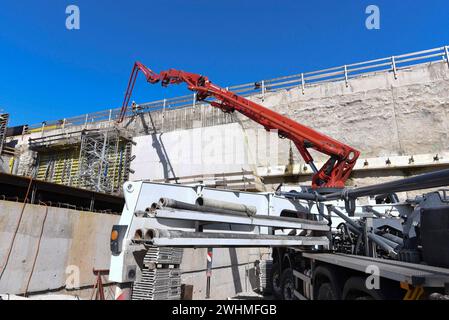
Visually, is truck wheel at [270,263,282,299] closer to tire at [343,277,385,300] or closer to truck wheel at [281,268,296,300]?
truck wheel at [281,268,296,300]

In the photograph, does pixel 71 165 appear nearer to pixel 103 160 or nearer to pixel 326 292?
pixel 103 160

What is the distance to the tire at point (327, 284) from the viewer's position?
4.39 meters

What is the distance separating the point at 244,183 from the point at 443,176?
505 inches

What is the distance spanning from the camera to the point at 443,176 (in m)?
3.99

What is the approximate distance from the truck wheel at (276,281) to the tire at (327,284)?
3167mm

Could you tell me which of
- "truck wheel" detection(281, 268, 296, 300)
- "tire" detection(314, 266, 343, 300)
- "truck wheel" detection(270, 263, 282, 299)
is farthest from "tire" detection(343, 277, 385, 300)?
"truck wheel" detection(270, 263, 282, 299)

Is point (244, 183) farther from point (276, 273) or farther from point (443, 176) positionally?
point (443, 176)

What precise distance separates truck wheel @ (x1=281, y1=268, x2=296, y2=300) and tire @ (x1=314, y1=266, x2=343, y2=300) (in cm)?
209

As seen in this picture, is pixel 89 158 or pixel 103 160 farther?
pixel 89 158

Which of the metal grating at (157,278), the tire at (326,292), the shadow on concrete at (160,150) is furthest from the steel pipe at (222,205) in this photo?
the shadow on concrete at (160,150)

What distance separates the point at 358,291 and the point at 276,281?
505 centimetres

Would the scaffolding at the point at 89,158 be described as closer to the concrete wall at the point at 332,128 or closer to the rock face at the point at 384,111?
the concrete wall at the point at 332,128

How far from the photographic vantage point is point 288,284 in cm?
761

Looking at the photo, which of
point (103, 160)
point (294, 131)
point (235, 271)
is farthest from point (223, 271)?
point (103, 160)
